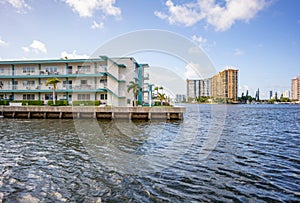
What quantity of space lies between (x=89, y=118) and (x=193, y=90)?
129391 millimetres

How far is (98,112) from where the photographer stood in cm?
3066

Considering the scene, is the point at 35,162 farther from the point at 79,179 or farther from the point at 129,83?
the point at 129,83

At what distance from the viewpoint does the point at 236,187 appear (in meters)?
7.01

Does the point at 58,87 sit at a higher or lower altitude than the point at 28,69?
lower

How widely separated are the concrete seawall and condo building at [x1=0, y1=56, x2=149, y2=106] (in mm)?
7600

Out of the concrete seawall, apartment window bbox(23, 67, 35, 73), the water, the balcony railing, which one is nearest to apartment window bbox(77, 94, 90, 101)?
the balcony railing

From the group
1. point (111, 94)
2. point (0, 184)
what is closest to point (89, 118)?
point (111, 94)

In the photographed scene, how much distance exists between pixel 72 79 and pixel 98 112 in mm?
13916

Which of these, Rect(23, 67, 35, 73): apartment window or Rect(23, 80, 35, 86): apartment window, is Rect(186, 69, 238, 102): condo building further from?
Rect(23, 80, 35, 86): apartment window

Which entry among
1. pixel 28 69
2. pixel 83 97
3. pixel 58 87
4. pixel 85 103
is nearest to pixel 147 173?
pixel 85 103

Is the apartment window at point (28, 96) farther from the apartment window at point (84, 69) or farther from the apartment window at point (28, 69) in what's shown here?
the apartment window at point (84, 69)

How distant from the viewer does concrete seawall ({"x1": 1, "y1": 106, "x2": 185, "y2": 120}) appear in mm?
29391

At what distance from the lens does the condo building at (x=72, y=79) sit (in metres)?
38.6

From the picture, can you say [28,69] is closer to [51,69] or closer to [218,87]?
[51,69]
